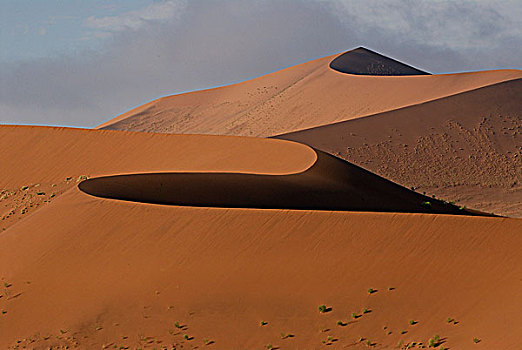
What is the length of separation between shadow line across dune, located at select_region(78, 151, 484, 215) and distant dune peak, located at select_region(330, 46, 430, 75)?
174ft

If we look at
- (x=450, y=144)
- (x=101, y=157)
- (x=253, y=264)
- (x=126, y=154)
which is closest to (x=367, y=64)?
(x=450, y=144)

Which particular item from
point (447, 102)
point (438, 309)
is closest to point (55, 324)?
point (438, 309)

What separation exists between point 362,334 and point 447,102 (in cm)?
4266

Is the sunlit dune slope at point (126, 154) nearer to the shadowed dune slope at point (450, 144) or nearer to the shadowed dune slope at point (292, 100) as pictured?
the shadowed dune slope at point (450, 144)

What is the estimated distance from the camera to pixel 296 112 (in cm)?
6850

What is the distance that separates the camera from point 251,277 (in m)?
18.1

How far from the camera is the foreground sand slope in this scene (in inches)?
641

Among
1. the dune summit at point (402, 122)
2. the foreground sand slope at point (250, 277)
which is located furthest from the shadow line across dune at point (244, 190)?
the dune summit at point (402, 122)

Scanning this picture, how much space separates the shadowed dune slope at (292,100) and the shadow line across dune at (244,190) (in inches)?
1303

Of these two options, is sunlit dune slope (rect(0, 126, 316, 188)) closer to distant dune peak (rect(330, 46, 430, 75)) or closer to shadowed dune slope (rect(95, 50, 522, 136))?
shadowed dune slope (rect(95, 50, 522, 136))

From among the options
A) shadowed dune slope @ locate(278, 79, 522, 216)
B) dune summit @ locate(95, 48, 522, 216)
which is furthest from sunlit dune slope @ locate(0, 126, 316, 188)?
shadowed dune slope @ locate(278, 79, 522, 216)

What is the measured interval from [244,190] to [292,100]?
166 ft

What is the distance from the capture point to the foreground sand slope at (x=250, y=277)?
53.4ft

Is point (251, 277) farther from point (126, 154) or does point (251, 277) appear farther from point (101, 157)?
point (101, 157)
